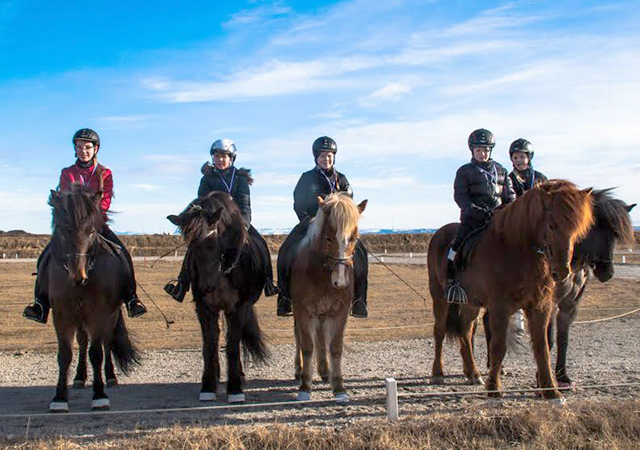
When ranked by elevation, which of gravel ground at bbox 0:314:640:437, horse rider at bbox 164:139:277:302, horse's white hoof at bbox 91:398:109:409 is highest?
horse rider at bbox 164:139:277:302

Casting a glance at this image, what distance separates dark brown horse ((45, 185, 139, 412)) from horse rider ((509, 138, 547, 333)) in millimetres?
5613

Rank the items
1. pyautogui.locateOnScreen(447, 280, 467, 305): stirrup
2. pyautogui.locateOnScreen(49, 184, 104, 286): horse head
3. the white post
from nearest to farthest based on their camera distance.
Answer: the white post < pyautogui.locateOnScreen(49, 184, 104, 286): horse head < pyautogui.locateOnScreen(447, 280, 467, 305): stirrup

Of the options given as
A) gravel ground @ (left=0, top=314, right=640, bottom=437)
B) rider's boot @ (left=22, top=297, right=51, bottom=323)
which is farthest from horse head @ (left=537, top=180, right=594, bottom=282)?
rider's boot @ (left=22, top=297, right=51, bottom=323)

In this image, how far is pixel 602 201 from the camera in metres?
7.13

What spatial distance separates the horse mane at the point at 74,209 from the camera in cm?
600

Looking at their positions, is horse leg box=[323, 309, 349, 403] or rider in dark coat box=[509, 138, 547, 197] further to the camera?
rider in dark coat box=[509, 138, 547, 197]

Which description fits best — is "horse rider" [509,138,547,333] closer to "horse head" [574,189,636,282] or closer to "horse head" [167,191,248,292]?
"horse head" [574,189,636,282]

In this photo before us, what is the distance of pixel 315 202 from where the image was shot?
7902 mm

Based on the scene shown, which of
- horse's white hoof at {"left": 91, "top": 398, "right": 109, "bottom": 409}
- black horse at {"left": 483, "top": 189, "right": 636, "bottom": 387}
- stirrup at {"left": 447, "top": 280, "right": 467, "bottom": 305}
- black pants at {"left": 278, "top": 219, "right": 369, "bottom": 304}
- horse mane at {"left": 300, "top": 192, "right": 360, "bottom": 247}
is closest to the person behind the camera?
horse mane at {"left": 300, "top": 192, "right": 360, "bottom": 247}

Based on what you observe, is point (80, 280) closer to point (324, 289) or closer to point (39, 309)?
point (39, 309)

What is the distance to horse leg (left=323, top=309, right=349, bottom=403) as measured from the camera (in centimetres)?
661

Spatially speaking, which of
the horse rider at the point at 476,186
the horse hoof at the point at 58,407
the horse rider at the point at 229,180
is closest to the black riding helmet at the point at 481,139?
the horse rider at the point at 476,186

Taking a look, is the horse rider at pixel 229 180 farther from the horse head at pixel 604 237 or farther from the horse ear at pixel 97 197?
the horse head at pixel 604 237

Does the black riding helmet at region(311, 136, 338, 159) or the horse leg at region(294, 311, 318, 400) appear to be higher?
the black riding helmet at region(311, 136, 338, 159)
